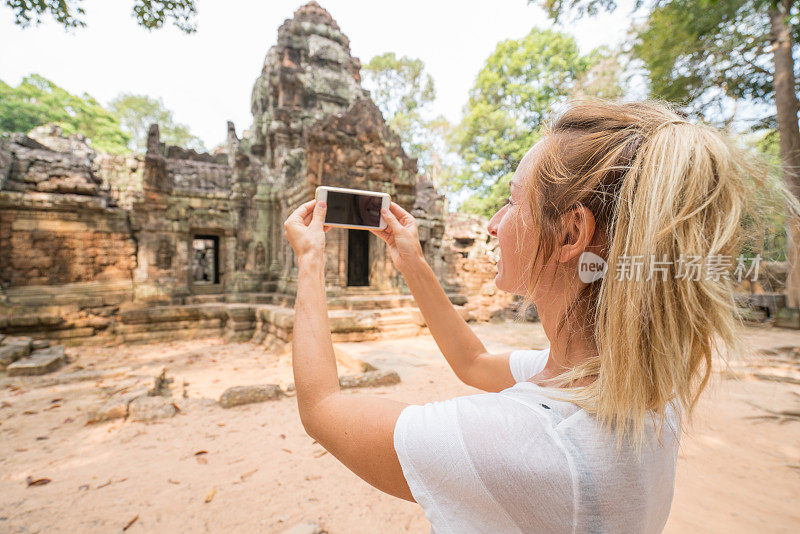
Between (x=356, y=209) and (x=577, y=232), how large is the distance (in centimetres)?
84

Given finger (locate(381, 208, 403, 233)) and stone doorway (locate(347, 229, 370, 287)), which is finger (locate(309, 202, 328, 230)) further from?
stone doorway (locate(347, 229, 370, 287))

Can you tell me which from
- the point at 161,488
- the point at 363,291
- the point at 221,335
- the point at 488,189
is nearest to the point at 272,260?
the point at 221,335

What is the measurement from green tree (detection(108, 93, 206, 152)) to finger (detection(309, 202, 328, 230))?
112ft

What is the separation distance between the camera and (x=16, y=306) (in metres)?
8.55

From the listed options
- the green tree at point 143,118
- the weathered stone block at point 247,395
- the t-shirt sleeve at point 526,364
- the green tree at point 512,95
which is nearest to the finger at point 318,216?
the t-shirt sleeve at point 526,364

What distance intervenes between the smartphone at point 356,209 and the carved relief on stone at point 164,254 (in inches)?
460

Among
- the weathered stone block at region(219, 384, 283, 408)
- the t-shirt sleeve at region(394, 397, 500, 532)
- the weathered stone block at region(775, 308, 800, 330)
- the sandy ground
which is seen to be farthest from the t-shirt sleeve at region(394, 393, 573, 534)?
the weathered stone block at region(775, 308, 800, 330)

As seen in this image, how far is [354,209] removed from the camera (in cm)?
138

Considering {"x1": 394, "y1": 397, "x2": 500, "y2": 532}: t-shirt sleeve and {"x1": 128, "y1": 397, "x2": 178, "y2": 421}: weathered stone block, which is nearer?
Result: {"x1": 394, "y1": 397, "x2": 500, "y2": 532}: t-shirt sleeve

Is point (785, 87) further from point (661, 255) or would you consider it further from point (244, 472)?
point (244, 472)

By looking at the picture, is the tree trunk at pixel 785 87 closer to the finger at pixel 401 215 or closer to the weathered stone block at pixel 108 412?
the finger at pixel 401 215

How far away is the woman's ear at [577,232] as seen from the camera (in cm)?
76

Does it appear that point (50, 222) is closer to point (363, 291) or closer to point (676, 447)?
point (363, 291)

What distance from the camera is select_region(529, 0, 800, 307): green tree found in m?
7.80
